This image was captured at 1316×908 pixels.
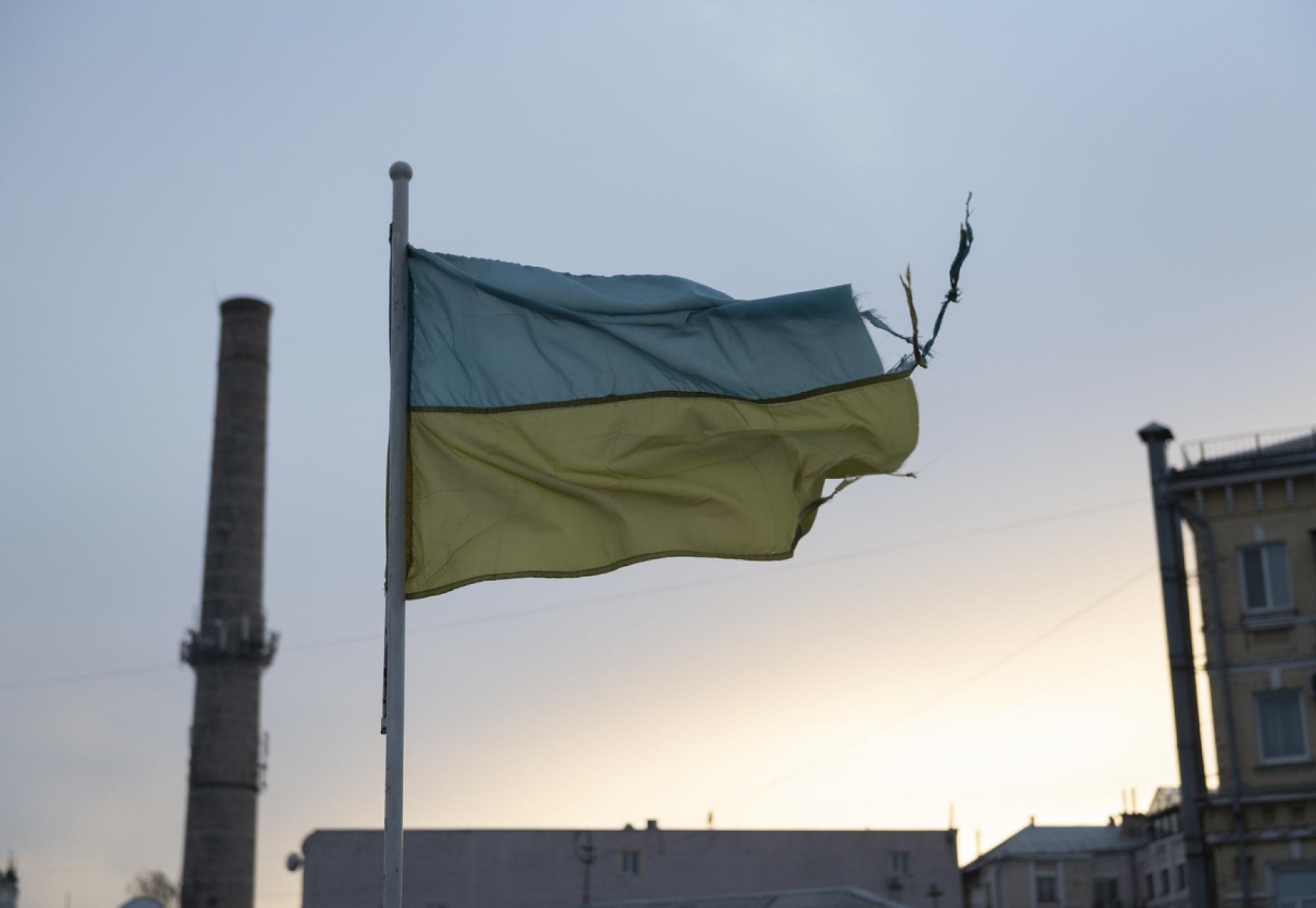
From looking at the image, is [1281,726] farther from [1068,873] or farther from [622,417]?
[1068,873]

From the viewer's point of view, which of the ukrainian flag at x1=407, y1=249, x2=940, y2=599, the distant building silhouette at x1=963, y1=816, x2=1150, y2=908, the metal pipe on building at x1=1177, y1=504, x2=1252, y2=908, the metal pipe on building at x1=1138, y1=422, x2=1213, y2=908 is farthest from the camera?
the distant building silhouette at x1=963, y1=816, x2=1150, y2=908

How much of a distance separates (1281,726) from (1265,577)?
2.98 metres

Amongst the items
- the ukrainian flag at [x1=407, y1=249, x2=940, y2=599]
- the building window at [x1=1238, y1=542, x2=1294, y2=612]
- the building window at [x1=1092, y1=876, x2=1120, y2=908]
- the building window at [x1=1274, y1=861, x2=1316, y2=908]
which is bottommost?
the building window at [x1=1274, y1=861, x2=1316, y2=908]

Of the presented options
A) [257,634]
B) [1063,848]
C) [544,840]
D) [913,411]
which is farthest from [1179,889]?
[913,411]

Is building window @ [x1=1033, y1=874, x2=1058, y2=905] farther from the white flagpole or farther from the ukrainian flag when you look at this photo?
the white flagpole

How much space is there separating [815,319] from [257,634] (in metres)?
63.1

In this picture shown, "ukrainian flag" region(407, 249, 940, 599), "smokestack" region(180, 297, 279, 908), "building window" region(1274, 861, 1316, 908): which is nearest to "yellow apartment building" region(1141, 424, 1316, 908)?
"building window" region(1274, 861, 1316, 908)

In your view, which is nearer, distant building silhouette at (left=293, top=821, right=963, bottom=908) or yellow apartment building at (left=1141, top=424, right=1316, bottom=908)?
yellow apartment building at (left=1141, top=424, right=1316, bottom=908)

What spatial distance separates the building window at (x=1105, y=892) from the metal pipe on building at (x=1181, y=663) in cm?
3853

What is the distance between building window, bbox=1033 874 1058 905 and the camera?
241 feet

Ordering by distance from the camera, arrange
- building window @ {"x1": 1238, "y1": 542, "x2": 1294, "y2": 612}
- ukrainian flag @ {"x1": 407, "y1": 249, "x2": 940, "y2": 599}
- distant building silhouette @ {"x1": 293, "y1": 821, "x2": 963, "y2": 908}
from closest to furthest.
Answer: ukrainian flag @ {"x1": 407, "y1": 249, "x2": 940, "y2": 599}
building window @ {"x1": 1238, "y1": 542, "x2": 1294, "y2": 612}
distant building silhouette @ {"x1": 293, "y1": 821, "x2": 963, "y2": 908}

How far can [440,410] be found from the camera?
9773 mm

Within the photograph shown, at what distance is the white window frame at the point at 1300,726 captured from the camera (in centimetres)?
3372

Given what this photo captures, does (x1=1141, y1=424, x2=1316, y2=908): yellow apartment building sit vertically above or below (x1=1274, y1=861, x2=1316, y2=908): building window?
above
